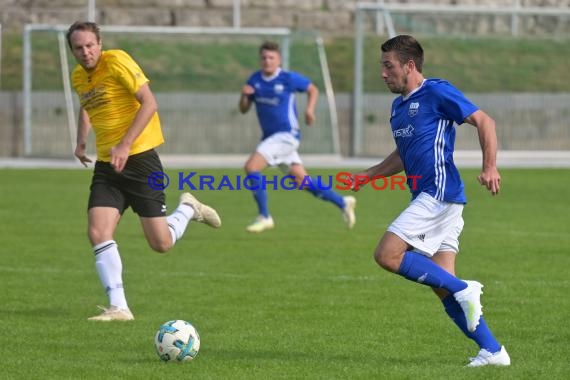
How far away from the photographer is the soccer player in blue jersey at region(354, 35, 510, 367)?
7375mm

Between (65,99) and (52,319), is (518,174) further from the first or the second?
(52,319)

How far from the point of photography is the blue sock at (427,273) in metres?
7.36

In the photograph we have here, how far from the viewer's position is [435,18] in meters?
31.3

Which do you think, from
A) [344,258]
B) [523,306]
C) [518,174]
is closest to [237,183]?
[518,174]

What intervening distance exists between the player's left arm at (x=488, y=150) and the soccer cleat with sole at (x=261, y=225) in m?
8.18

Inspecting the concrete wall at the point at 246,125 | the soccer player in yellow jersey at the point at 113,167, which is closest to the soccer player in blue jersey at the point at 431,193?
the soccer player in yellow jersey at the point at 113,167

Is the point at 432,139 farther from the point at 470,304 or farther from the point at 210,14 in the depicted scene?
the point at 210,14

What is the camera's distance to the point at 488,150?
7164 millimetres

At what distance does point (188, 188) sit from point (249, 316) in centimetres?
1292

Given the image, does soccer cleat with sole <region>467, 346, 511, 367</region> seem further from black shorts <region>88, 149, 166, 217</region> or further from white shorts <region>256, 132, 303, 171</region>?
white shorts <region>256, 132, 303, 171</region>

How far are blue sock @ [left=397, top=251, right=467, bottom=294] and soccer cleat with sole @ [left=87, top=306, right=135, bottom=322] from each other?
2605 mm

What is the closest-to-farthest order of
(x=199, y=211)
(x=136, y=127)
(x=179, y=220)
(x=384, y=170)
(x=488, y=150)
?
(x=488, y=150) → (x=384, y=170) → (x=136, y=127) → (x=179, y=220) → (x=199, y=211)

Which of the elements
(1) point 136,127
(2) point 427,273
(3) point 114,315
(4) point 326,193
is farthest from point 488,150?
(4) point 326,193

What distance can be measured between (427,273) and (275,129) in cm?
864
